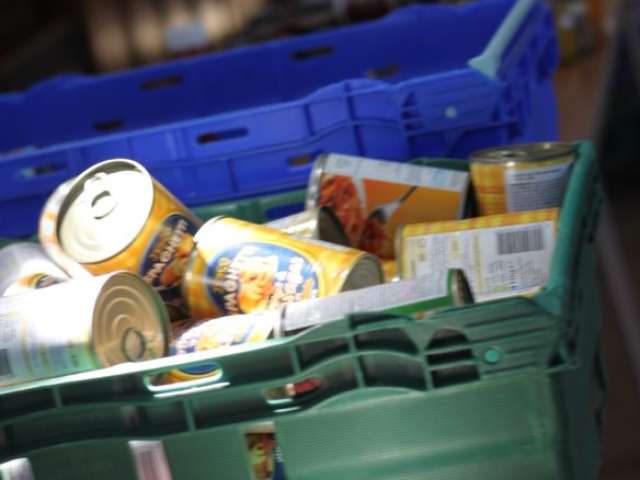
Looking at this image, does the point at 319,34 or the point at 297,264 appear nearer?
the point at 297,264

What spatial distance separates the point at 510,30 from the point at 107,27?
2.58m

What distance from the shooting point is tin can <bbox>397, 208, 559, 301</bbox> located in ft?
3.62

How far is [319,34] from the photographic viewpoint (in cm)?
211

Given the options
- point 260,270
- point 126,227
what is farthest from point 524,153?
point 126,227

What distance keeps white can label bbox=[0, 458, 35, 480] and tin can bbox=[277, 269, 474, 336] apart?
265 mm

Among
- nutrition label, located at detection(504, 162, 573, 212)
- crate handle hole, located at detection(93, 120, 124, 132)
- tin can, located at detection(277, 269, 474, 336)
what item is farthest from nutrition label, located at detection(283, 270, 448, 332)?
crate handle hole, located at detection(93, 120, 124, 132)

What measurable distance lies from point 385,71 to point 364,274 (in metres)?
1.08

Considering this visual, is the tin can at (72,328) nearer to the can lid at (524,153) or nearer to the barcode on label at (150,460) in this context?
the barcode on label at (150,460)

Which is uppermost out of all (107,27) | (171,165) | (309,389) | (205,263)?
(107,27)

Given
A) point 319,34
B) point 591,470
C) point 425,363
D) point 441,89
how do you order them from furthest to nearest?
point 319,34
point 441,89
point 591,470
point 425,363

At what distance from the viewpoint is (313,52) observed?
2127 mm

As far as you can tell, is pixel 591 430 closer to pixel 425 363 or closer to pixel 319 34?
pixel 425 363

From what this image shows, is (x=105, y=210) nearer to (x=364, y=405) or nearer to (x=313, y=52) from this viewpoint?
(x=364, y=405)

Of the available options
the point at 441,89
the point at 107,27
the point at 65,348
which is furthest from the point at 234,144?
the point at 107,27
